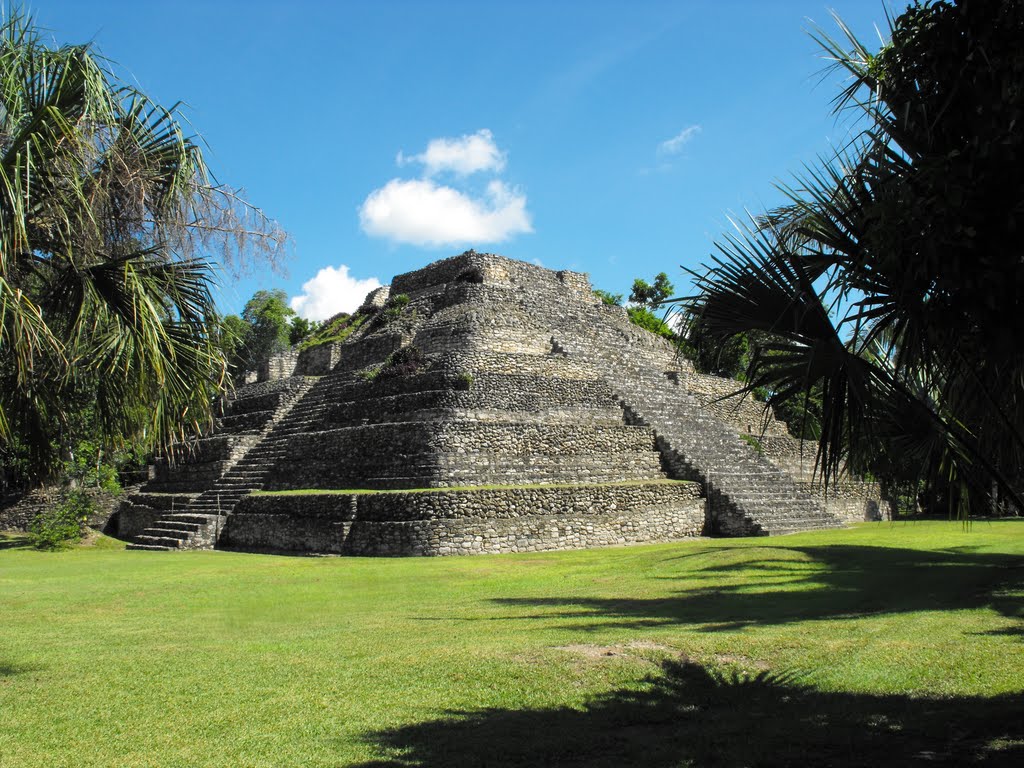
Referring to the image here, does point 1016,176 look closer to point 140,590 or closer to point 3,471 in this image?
point 140,590

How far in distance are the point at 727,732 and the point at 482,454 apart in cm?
1421

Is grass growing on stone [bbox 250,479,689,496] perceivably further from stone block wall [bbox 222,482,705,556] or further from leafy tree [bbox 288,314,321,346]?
leafy tree [bbox 288,314,321,346]

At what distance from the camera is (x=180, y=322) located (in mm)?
6746

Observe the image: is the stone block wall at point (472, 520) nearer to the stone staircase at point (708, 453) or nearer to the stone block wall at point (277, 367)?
the stone staircase at point (708, 453)

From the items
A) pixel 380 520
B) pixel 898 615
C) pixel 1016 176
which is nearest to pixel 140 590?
pixel 380 520

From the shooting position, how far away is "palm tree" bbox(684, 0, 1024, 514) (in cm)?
426

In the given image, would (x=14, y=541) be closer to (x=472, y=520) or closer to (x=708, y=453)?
(x=472, y=520)

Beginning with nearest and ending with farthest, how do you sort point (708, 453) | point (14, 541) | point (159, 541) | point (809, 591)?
point (809, 591) → point (159, 541) → point (708, 453) → point (14, 541)

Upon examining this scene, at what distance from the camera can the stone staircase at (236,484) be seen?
68.0ft

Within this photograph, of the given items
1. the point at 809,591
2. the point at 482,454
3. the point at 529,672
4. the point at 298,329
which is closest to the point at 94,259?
the point at 529,672

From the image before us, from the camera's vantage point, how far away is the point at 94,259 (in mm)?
6395

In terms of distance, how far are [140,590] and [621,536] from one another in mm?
10619

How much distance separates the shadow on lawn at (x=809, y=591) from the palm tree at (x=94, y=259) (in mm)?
4781

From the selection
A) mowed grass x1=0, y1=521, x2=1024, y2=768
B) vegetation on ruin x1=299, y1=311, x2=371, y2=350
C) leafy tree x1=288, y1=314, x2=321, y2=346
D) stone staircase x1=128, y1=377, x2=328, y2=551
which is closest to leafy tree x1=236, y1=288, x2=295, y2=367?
leafy tree x1=288, y1=314, x2=321, y2=346
